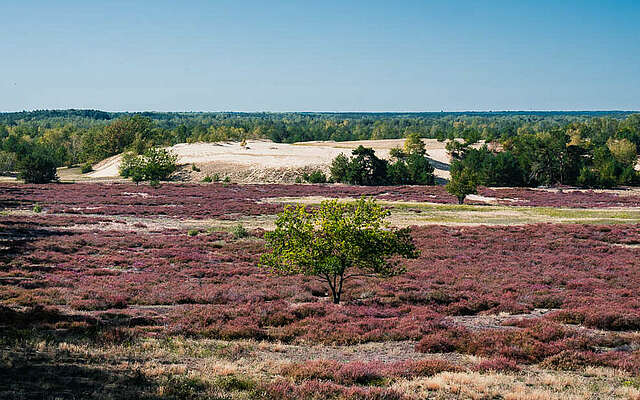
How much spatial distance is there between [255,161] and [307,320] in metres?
115

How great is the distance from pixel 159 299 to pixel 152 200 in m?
54.1

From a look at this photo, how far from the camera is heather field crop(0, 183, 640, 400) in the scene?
12.6 metres

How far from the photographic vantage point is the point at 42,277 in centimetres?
2700

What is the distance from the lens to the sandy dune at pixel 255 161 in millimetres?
124088

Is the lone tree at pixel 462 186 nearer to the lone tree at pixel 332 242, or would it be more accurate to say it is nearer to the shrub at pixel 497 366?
the lone tree at pixel 332 242

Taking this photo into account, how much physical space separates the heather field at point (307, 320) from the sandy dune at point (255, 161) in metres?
76.3

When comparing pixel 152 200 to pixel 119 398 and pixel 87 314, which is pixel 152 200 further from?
pixel 119 398

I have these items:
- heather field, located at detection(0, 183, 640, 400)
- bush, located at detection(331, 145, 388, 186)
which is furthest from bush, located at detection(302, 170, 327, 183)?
heather field, located at detection(0, 183, 640, 400)

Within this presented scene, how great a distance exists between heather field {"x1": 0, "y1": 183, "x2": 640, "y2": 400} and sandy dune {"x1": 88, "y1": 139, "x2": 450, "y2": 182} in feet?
250

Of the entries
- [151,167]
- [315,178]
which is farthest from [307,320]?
[315,178]

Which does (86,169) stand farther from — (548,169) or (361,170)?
(548,169)

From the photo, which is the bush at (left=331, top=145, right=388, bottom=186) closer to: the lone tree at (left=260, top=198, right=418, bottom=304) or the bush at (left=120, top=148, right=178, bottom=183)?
the bush at (left=120, top=148, right=178, bottom=183)

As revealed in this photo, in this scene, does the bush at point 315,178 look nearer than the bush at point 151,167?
No

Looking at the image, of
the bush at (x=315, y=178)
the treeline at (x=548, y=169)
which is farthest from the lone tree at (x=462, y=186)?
the bush at (x=315, y=178)
